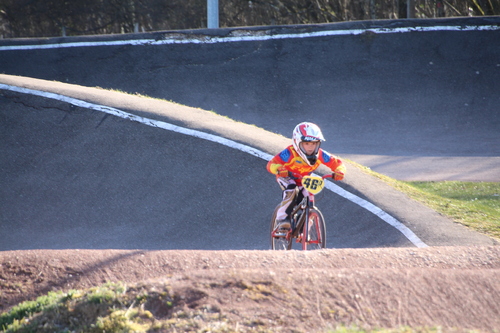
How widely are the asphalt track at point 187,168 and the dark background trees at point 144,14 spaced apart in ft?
33.4

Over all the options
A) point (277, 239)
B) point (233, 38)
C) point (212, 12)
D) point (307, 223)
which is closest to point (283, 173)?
point (307, 223)

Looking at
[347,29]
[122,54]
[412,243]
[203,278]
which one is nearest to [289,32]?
[347,29]

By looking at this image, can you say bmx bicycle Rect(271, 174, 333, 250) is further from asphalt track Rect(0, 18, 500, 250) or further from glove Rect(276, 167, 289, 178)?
asphalt track Rect(0, 18, 500, 250)

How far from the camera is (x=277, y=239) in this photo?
6.50 meters

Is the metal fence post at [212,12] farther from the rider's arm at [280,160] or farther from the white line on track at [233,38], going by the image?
the rider's arm at [280,160]

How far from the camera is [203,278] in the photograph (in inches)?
167

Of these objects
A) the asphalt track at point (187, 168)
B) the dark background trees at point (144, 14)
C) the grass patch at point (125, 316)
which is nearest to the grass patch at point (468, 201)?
the asphalt track at point (187, 168)

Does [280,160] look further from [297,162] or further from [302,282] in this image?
[302,282]

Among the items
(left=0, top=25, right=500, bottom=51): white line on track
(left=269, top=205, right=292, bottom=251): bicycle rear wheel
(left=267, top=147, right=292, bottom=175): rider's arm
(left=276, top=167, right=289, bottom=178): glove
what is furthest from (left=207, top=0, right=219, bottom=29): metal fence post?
(left=276, top=167, right=289, bottom=178): glove

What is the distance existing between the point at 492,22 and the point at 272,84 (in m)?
6.83

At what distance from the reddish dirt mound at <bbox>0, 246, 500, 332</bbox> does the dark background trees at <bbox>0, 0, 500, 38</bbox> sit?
64.5ft

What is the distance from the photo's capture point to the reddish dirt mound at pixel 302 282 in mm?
3863

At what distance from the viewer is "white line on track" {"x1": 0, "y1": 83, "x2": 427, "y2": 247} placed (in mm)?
7420

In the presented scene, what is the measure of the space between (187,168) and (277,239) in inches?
121
